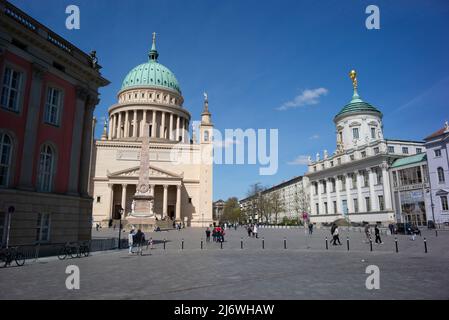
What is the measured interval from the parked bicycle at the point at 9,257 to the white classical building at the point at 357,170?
62012 mm

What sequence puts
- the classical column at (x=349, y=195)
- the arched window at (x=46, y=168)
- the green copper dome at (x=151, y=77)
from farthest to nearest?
the green copper dome at (x=151, y=77), the classical column at (x=349, y=195), the arched window at (x=46, y=168)

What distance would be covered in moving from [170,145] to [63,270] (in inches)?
2872

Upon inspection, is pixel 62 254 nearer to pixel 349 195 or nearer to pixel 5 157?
pixel 5 157

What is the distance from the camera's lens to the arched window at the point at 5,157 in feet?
62.4

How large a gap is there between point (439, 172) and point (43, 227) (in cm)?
5479

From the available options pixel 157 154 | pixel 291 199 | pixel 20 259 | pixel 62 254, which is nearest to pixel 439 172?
pixel 62 254

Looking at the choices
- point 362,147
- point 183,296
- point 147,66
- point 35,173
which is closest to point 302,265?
point 183,296

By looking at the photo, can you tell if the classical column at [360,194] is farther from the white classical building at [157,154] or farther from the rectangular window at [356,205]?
the white classical building at [157,154]

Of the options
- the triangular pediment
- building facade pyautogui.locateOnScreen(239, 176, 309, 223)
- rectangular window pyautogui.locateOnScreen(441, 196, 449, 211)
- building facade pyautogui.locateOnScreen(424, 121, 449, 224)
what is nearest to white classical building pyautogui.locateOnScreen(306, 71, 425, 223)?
building facade pyautogui.locateOnScreen(424, 121, 449, 224)

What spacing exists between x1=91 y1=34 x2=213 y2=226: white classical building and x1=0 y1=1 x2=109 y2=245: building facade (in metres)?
42.6

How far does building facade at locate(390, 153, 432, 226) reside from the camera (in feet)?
180

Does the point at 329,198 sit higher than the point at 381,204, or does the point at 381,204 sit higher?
the point at 329,198

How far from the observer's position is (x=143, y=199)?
4928cm

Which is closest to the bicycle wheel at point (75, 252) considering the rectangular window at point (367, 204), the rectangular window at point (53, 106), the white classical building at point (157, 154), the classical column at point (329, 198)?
the rectangular window at point (53, 106)
